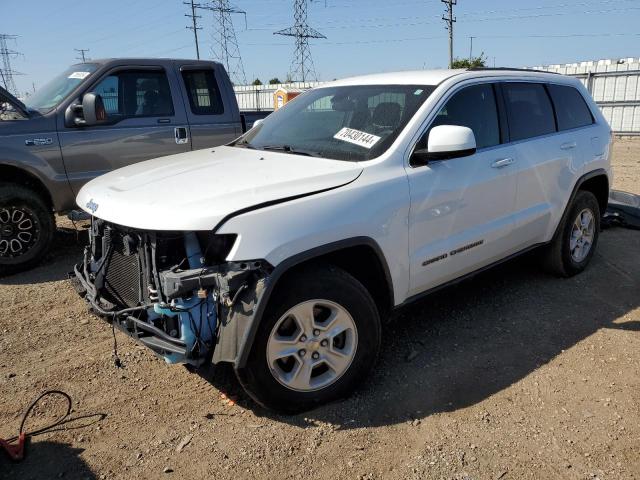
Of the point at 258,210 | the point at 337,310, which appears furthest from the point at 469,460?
the point at 258,210

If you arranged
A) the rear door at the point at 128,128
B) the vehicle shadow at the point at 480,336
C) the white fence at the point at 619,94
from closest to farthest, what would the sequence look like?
the vehicle shadow at the point at 480,336
the rear door at the point at 128,128
the white fence at the point at 619,94

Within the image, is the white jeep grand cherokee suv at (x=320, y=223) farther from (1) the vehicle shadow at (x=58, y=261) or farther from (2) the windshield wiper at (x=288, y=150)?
(1) the vehicle shadow at (x=58, y=261)

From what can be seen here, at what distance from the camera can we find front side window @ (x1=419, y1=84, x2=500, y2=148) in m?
3.59

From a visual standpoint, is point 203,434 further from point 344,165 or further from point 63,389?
point 344,165

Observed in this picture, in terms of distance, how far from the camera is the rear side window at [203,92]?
6.39m

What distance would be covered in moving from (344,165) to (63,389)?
217 cm

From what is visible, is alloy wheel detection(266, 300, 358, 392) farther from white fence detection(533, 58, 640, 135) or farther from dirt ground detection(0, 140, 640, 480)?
white fence detection(533, 58, 640, 135)

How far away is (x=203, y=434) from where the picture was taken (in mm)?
2844

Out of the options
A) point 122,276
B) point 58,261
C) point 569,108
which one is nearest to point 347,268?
point 122,276

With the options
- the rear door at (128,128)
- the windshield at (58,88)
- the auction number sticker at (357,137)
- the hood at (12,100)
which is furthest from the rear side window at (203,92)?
the auction number sticker at (357,137)

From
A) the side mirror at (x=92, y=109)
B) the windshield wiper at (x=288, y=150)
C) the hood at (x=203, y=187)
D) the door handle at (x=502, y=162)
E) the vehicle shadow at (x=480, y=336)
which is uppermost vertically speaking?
Answer: the side mirror at (x=92, y=109)

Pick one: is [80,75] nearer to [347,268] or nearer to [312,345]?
[347,268]

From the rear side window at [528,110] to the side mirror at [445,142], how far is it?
1.02 metres

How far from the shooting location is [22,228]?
208 inches
